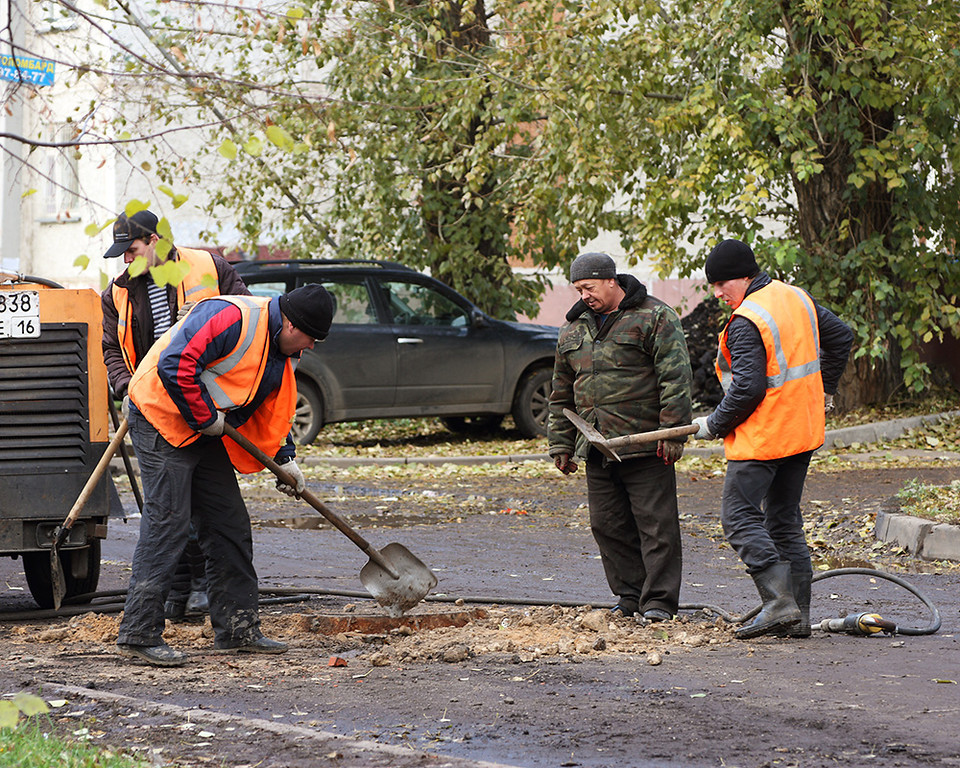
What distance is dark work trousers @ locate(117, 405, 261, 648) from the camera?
233 inches

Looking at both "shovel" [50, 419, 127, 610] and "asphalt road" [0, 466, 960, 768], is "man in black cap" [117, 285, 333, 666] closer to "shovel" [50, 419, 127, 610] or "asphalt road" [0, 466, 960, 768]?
"asphalt road" [0, 466, 960, 768]

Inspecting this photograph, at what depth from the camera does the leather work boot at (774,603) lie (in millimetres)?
6172

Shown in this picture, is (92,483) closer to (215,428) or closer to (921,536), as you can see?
(215,428)

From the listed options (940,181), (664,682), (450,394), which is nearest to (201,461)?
(664,682)

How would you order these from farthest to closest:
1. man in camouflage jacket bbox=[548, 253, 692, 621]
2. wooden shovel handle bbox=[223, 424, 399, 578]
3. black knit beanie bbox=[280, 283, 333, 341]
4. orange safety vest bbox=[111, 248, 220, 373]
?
orange safety vest bbox=[111, 248, 220, 373], man in camouflage jacket bbox=[548, 253, 692, 621], wooden shovel handle bbox=[223, 424, 399, 578], black knit beanie bbox=[280, 283, 333, 341]

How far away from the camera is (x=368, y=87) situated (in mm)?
17812

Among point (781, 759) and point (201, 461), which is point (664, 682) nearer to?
point (781, 759)

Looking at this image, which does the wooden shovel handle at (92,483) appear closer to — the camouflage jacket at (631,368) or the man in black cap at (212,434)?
the man in black cap at (212,434)

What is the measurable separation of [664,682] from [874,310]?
11.2 metres

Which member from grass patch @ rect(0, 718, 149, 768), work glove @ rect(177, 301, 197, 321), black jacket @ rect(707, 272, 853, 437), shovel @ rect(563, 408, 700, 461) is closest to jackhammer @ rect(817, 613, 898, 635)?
black jacket @ rect(707, 272, 853, 437)

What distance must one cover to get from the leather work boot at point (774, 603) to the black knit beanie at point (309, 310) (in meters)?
2.33

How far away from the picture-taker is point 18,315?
6.94m

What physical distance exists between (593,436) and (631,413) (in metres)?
0.24

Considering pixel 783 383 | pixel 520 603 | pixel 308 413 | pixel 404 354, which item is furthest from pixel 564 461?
pixel 404 354
